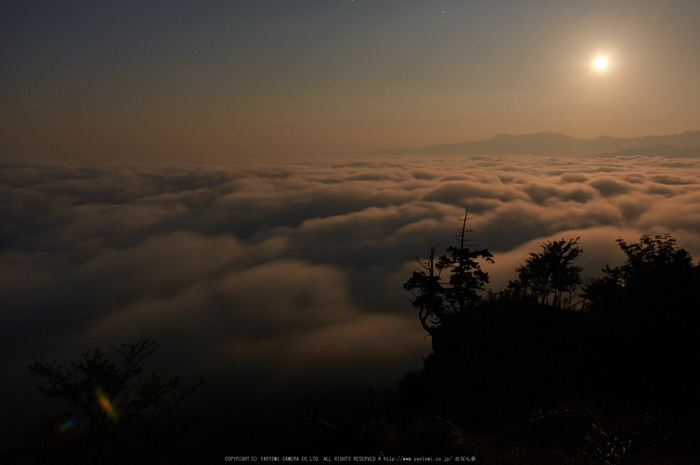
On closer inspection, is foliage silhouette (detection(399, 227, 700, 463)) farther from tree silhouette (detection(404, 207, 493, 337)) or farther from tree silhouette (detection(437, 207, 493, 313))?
tree silhouette (detection(437, 207, 493, 313))

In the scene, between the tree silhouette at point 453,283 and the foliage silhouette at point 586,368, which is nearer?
the foliage silhouette at point 586,368

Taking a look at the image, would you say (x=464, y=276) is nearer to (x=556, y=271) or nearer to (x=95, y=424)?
(x=556, y=271)

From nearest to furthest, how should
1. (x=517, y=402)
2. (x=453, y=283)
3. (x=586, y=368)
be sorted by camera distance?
(x=517, y=402) < (x=586, y=368) < (x=453, y=283)

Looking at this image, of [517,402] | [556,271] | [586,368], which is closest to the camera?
[517,402]

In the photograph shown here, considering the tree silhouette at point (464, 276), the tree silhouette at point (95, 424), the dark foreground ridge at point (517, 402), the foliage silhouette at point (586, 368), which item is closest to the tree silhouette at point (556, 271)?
the foliage silhouette at point (586, 368)

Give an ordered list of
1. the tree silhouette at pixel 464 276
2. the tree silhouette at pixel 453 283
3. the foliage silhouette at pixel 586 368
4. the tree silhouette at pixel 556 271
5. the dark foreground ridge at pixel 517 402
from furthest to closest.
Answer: the tree silhouette at pixel 556 271 < the tree silhouette at pixel 464 276 < the tree silhouette at pixel 453 283 < the foliage silhouette at pixel 586 368 < the dark foreground ridge at pixel 517 402

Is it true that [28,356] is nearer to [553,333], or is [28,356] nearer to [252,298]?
[252,298]

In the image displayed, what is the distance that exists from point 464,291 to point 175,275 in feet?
506

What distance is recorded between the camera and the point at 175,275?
154000 mm

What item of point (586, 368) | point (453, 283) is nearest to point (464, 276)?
point (453, 283)

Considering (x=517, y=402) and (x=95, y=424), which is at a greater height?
(x=95, y=424)

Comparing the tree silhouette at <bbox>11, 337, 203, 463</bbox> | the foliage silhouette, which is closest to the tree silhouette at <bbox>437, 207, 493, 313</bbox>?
the foliage silhouette

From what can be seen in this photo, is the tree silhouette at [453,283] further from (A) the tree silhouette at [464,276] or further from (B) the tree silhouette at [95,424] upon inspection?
(B) the tree silhouette at [95,424]

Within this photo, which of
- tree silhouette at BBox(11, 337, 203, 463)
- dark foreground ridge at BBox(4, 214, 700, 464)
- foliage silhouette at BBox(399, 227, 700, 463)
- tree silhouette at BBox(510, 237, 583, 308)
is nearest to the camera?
dark foreground ridge at BBox(4, 214, 700, 464)
